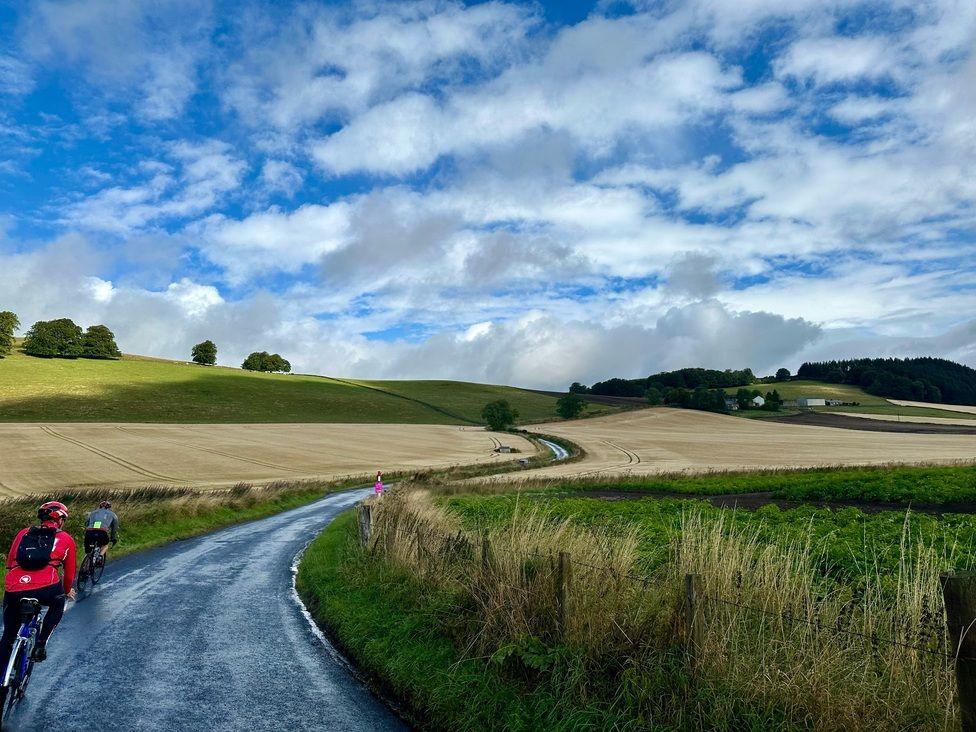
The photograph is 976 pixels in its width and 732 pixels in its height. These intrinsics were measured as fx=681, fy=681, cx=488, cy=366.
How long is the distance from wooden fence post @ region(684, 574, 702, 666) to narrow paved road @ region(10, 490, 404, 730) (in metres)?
3.53

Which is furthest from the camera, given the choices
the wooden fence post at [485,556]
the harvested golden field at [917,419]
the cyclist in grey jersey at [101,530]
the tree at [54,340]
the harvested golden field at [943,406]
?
the harvested golden field at [943,406]

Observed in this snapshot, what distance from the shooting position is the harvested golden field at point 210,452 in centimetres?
4669

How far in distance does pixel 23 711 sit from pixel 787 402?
160 meters

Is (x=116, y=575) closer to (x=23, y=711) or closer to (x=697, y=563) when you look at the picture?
(x=23, y=711)

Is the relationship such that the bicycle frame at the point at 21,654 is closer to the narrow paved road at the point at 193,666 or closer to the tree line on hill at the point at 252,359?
the narrow paved road at the point at 193,666

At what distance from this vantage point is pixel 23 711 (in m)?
8.09

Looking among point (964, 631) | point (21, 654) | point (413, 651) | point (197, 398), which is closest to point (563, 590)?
point (413, 651)

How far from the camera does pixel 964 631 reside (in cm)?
483

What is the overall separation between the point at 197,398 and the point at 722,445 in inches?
2963

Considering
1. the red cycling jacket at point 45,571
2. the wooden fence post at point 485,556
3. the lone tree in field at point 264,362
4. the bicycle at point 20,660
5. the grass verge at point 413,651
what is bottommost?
the grass verge at point 413,651

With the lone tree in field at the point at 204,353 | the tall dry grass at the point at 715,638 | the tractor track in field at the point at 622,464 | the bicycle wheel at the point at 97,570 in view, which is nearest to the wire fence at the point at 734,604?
the tall dry grass at the point at 715,638

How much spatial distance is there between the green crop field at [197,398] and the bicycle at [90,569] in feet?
229

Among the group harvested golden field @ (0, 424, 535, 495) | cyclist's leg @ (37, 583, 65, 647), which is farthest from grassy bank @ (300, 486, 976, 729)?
harvested golden field @ (0, 424, 535, 495)

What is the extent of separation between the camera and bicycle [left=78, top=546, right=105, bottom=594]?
15.7m
